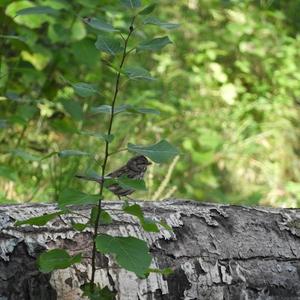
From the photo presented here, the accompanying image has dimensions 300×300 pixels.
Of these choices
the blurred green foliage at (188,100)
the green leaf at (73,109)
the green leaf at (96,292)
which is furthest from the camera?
the blurred green foliage at (188,100)

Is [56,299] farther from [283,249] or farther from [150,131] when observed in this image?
[150,131]

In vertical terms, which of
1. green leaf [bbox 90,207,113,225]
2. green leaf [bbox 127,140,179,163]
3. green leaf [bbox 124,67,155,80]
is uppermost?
green leaf [bbox 124,67,155,80]

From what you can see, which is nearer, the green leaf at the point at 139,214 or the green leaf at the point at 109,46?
the green leaf at the point at 139,214

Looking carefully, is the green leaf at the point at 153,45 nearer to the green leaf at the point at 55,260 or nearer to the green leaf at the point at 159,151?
the green leaf at the point at 159,151

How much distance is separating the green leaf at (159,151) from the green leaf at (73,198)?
7.5 inches

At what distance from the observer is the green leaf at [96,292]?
2354mm

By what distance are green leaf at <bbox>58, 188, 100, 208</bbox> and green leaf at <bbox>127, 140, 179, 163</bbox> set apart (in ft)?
0.62

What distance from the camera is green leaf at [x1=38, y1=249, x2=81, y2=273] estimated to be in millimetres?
2258

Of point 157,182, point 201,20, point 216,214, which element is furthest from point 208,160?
point 216,214

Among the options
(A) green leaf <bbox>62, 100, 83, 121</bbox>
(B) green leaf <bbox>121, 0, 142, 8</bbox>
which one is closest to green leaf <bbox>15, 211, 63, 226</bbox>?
(B) green leaf <bbox>121, 0, 142, 8</bbox>

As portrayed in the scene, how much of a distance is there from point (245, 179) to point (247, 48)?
6.21 ft

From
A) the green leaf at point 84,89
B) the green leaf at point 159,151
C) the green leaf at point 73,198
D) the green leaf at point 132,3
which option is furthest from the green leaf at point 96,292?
the green leaf at point 132,3

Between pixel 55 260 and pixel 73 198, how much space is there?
18cm

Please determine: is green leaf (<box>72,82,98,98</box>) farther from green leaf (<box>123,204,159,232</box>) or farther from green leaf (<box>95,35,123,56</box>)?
green leaf (<box>123,204,159,232</box>)
